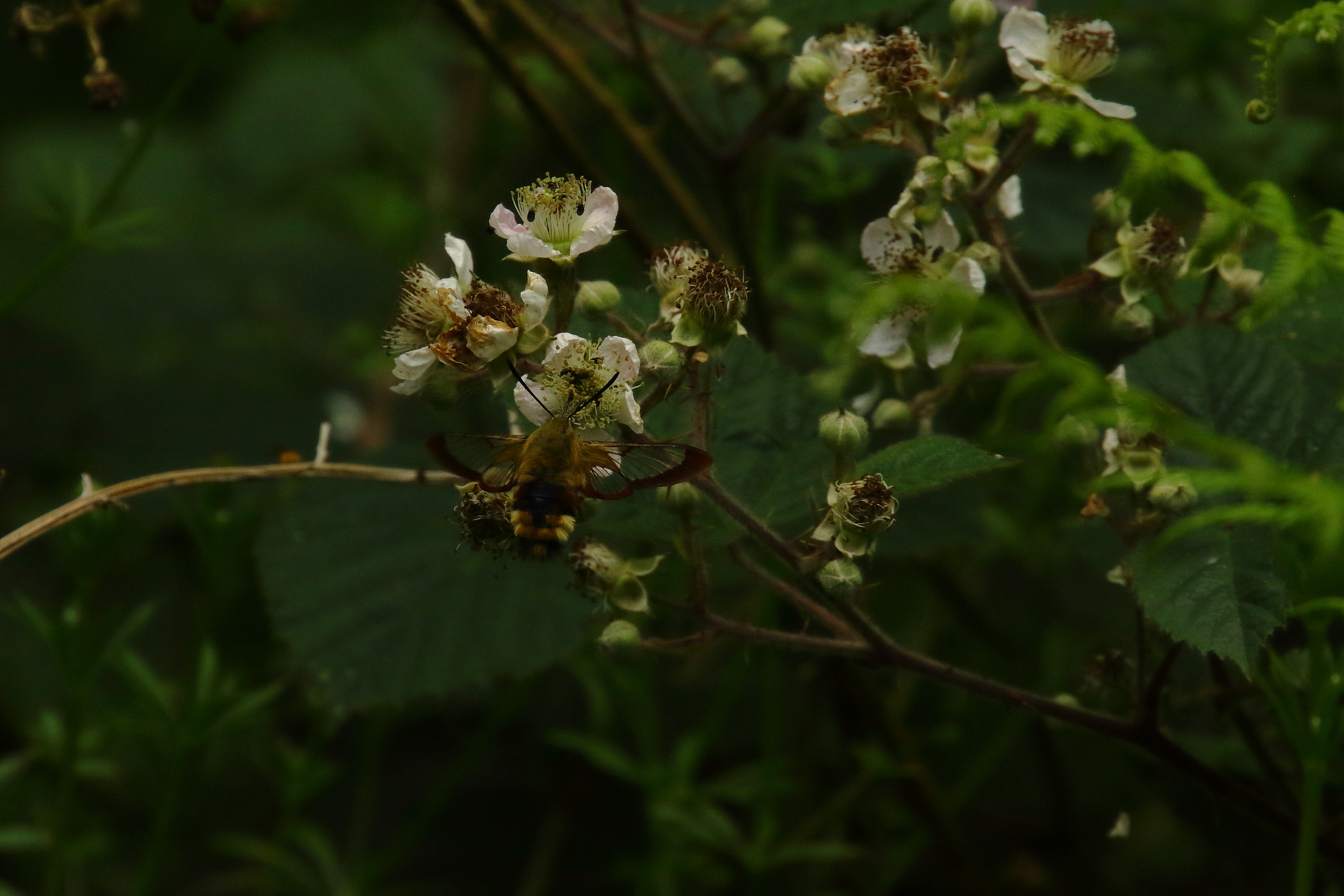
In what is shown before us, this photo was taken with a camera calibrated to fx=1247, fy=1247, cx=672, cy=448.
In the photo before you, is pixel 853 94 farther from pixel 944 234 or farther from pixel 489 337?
pixel 489 337

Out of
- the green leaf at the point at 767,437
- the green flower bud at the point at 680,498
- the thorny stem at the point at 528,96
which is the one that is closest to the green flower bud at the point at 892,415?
the green leaf at the point at 767,437

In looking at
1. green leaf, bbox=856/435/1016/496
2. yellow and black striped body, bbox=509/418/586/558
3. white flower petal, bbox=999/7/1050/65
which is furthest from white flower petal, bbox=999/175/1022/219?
yellow and black striped body, bbox=509/418/586/558

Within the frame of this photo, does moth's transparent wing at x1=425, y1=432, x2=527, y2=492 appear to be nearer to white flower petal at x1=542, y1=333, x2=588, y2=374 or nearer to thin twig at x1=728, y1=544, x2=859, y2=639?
white flower petal at x1=542, y1=333, x2=588, y2=374

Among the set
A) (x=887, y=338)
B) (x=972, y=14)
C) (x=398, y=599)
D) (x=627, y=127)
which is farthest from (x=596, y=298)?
(x=627, y=127)

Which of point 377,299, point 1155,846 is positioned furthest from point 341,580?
point 377,299

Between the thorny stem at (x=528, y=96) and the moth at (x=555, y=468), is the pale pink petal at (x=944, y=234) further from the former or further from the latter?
the thorny stem at (x=528, y=96)

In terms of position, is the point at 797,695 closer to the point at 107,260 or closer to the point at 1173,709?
the point at 1173,709
